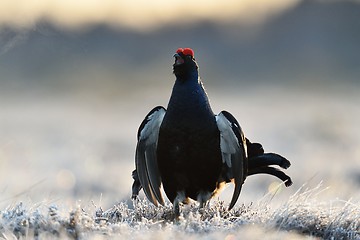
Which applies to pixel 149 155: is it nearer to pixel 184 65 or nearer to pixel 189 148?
pixel 189 148

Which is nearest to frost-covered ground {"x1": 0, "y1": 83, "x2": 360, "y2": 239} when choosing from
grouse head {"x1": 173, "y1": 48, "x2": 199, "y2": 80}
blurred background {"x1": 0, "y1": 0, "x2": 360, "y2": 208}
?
blurred background {"x1": 0, "y1": 0, "x2": 360, "y2": 208}

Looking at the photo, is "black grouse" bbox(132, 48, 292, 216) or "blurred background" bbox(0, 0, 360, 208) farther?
"blurred background" bbox(0, 0, 360, 208)

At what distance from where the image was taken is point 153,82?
125 feet

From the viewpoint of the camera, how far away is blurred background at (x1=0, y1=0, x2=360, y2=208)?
1437 cm

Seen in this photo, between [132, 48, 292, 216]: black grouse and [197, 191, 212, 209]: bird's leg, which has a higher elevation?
[132, 48, 292, 216]: black grouse

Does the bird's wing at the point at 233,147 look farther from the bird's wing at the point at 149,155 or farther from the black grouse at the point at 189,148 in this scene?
the bird's wing at the point at 149,155

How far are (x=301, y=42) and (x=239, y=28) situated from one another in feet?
13.3

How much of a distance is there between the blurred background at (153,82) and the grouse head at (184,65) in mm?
2901

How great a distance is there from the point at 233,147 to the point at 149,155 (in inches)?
30.0

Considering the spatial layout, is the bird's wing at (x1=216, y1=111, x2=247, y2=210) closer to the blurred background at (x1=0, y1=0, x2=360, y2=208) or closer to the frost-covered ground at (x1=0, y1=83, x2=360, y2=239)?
the frost-covered ground at (x1=0, y1=83, x2=360, y2=239)

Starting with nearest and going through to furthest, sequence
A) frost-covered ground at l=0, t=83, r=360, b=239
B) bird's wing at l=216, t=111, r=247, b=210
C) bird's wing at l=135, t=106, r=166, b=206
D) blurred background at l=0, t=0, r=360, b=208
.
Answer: frost-covered ground at l=0, t=83, r=360, b=239
bird's wing at l=216, t=111, r=247, b=210
bird's wing at l=135, t=106, r=166, b=206
blurred background at l=0, t=0, r=360, b=208

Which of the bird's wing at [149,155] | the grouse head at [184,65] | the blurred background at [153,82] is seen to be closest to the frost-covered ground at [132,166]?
the blurred background at [153,82]

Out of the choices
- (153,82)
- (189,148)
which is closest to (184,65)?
(189,148)

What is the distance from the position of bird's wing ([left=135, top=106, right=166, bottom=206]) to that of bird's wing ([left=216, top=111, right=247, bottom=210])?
0.55 m
